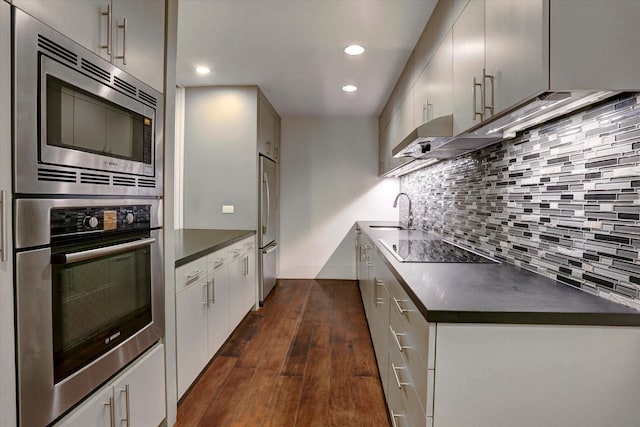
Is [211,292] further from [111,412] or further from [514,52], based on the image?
[514,52]

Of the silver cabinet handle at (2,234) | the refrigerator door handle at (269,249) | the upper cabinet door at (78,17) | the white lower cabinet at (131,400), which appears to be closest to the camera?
the silver cabinet handle at (2,234)

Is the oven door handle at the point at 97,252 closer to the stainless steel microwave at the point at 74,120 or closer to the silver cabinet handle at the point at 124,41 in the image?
the stainless steel microwave at the point at 74,120

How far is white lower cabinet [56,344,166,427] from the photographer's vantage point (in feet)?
4.14

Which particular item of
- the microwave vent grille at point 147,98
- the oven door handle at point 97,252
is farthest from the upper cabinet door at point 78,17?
the oven door handle at point 97,252

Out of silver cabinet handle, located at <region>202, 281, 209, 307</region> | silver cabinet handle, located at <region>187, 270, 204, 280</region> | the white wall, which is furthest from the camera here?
the white wall

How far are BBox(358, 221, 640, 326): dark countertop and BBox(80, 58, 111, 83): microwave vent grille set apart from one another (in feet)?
4.45

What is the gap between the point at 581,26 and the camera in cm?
103

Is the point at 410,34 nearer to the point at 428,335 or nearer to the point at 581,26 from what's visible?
the point at 581,26

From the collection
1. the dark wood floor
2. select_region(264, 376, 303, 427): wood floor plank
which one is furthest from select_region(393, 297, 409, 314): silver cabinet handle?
select_region(264, 376, 303, 427): wood floor plank

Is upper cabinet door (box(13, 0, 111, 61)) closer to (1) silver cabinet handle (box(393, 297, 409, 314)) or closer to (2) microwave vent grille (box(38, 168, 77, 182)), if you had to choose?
(2) microwave vent grille (box(38, 168, 77, 182))

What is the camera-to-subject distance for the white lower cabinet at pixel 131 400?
1263 millimetres

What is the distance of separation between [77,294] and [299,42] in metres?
2.36

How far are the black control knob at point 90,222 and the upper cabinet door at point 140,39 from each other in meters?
0.59

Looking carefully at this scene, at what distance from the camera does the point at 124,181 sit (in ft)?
A: 4.67
